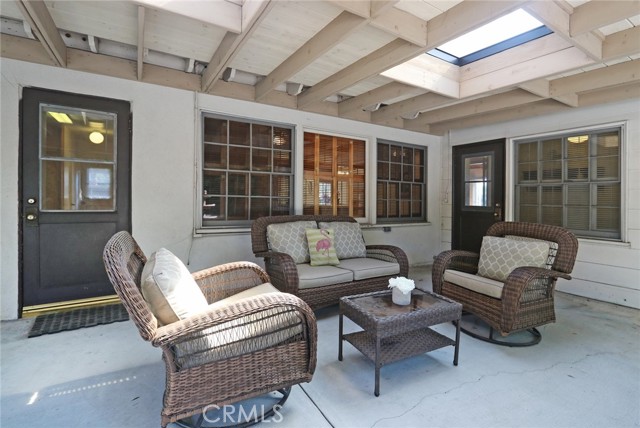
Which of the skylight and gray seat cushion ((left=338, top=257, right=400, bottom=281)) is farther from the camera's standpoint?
gray seat cushion ((left=338, top=257, right=400, bottom=281))

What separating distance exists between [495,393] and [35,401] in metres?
2.70

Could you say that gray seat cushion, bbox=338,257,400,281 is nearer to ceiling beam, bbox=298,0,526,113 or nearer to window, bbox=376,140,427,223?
window, bbox=376,140,427,223

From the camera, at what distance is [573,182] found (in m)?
4.13

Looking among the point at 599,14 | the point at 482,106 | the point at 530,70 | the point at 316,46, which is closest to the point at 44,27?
the point at 316,46

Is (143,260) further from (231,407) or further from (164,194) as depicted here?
(164,194)

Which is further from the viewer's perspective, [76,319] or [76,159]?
[76,159]

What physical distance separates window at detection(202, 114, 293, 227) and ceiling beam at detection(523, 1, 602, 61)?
9.57ft

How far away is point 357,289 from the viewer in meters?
3.13

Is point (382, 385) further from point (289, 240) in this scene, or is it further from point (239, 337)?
point (289, 240)

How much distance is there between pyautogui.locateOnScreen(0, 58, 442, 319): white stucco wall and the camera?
2.81m

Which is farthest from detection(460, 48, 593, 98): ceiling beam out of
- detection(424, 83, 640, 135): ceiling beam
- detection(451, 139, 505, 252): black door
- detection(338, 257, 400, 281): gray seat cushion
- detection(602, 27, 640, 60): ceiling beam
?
detection(338, 257, 400, 281): gray seat cushion

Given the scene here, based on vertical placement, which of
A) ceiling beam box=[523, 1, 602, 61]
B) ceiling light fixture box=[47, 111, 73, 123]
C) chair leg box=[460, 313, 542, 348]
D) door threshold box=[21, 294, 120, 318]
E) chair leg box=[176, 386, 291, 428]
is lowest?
chair leg box=[176, 386, 291, 428]

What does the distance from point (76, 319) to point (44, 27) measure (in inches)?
96.0

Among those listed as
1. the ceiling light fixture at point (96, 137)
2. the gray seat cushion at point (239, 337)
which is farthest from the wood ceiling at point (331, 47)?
the gray seat cushion at point (239, 337)
